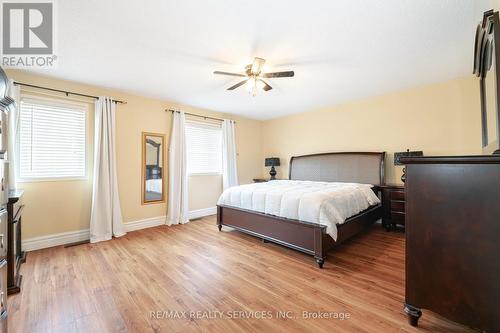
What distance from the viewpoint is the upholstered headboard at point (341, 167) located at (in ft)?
13.9

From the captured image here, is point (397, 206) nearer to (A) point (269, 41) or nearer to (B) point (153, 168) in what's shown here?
(A) point (269, 41)

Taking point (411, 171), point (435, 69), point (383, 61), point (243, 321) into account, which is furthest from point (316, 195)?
point (435, 69)

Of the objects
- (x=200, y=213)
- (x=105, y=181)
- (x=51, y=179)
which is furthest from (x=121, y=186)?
(x=200, y=213)

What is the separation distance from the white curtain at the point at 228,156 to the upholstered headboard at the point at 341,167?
1.49 meters

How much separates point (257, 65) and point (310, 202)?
1.84 m

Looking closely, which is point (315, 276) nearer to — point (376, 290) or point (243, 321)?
point (376, 290)

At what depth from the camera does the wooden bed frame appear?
8.86 ft

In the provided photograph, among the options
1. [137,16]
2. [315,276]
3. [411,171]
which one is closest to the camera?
[411,171]

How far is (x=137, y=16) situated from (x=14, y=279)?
9.22 feet

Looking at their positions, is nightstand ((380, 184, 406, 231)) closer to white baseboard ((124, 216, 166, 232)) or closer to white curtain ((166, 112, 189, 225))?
white curtain ((166, 112, 189, 225))

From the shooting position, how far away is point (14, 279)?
2.15m

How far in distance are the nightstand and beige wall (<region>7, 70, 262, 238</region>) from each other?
3.60 meters


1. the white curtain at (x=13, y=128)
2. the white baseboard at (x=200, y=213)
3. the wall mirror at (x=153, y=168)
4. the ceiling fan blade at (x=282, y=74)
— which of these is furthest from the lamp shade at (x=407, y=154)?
the white curtain at (x=13, y=128)

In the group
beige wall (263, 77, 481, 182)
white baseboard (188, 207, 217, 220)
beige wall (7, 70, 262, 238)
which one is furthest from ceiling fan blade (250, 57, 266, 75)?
white baseboard (188, 207, 217, 220)
